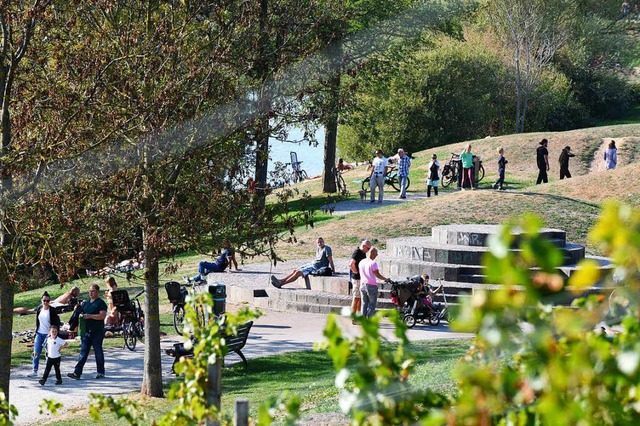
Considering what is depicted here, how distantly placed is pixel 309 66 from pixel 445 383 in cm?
616

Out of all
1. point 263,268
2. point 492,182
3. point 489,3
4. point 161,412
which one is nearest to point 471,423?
point 161,412

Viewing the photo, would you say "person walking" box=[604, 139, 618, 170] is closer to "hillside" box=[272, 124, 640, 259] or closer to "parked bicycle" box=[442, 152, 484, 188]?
"hillside" box=[272, 124, 640, 259]

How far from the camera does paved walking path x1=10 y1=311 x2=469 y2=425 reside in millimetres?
15531

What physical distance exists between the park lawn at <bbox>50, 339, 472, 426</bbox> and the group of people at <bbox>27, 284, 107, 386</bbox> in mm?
1609

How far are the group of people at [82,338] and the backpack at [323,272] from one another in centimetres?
678

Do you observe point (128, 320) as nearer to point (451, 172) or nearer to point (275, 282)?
point (275, 282)

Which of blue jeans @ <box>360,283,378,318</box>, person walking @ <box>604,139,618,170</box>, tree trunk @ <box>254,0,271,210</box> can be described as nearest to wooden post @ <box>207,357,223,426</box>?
tree trunk @ <box>254,0,271,210</box>

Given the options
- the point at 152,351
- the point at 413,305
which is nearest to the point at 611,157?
the point at 413,305

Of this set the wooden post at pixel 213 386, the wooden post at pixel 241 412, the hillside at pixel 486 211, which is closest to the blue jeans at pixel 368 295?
the hillside at pixel 486 211

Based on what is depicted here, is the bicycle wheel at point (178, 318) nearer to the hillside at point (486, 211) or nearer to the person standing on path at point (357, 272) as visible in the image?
the person standing on path at point (357, 272)

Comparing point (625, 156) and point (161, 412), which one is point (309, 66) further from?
point (625, 156)

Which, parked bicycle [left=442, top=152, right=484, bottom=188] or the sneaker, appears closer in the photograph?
the sneaker

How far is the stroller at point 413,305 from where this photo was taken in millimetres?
20172

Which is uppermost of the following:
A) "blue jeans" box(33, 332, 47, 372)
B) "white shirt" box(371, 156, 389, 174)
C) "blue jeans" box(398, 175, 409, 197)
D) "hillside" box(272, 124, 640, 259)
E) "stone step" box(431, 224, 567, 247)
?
"white shirt" box(371, 156, 389, 174)
